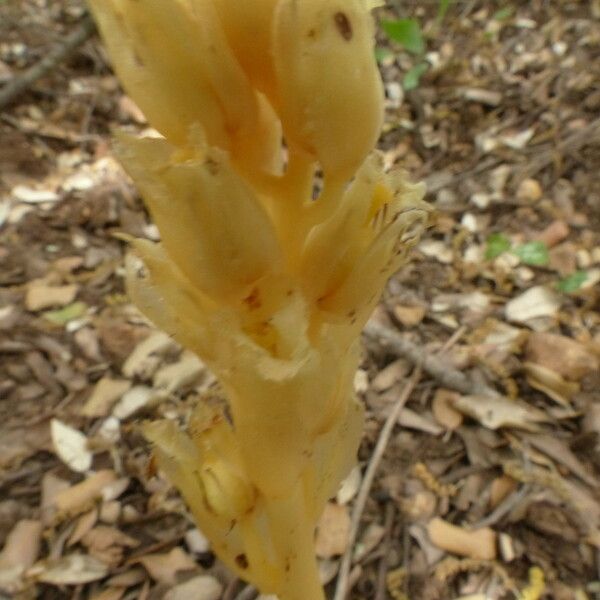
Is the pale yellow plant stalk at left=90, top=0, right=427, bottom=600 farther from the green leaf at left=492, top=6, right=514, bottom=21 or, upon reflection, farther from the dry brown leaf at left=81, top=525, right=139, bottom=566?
the green leaf at left=492, top=6, right=514, bottom=21

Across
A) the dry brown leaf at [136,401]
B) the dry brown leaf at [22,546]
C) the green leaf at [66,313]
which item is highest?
the green leaf at [66,313]

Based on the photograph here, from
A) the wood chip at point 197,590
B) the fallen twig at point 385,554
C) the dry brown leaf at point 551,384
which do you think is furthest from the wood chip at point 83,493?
the dry brown leaf at point 551,384

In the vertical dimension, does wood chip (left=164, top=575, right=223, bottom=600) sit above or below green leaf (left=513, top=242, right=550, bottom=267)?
below

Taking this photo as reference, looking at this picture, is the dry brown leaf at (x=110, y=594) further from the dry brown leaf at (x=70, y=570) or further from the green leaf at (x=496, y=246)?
the green leaf at (x=496, y=246)

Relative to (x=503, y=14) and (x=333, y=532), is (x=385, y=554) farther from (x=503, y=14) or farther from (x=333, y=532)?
(x=503, y=14)

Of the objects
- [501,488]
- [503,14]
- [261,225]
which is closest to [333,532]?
[501,488]

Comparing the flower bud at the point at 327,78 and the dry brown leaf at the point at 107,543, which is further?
the dry brown leaf at the point at 107,543

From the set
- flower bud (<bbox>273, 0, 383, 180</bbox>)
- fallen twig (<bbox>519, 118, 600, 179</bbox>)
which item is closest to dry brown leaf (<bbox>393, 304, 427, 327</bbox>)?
fallen twig (<bbox>519, 118, 600, 179</bbox>)
